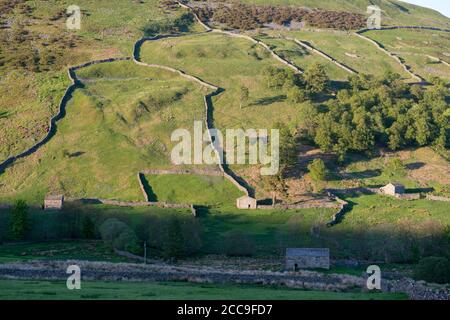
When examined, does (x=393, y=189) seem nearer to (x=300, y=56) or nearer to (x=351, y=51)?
(x=300, y=56)

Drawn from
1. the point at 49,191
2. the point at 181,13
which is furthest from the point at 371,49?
the point at 49,191

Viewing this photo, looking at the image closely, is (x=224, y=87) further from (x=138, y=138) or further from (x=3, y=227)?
(x=3, y=227)

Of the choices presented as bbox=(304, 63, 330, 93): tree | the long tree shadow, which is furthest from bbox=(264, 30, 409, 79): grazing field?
the long tree shadow

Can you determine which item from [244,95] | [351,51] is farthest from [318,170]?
[351,51]

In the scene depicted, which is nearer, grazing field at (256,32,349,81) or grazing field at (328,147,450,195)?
grazing field at (328,147,450,195)

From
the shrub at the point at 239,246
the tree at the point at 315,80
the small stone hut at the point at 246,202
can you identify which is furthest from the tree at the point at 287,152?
the shrub at the point at 239,246

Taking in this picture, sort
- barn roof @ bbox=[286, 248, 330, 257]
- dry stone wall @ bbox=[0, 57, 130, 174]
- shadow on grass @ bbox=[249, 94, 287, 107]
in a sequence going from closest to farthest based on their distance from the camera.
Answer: barn roof @ bbox=[286, 248, 330, 257], dry stone wall @ bbox=[0, 57, 130, 174], shadow on grass @ bbox=[249, 94, 287, 107]

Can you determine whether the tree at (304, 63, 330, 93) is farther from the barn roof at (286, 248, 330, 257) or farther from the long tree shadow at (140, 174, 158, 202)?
the barn roof at (286, 248, 330, 257)
